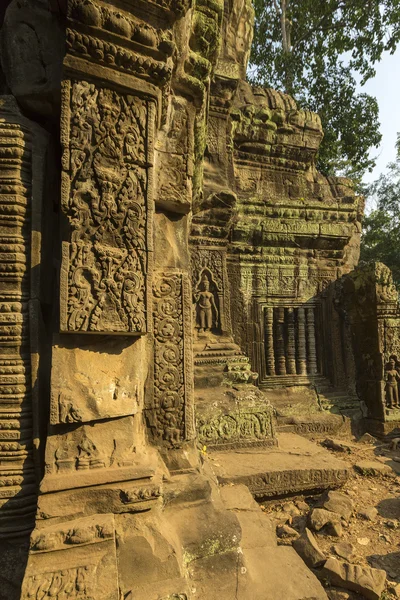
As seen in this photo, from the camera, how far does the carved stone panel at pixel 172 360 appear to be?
2.09 meters

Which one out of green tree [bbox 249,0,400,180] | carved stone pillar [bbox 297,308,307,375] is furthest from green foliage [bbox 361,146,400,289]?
carved stone pillar [bbox 297,308,307,375]

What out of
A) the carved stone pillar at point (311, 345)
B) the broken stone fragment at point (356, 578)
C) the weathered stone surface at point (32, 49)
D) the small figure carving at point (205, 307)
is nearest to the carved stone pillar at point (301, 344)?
the carved stone pillar at point (311, 345)

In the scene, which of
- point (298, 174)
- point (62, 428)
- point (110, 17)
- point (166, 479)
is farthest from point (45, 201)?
point (298, 174)

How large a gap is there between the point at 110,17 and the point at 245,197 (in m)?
5.01

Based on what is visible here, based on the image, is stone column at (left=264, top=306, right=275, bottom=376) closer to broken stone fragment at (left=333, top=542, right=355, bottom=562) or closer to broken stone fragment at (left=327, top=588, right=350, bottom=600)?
broken stone fragment at (left=333, top=542, right=355, bottom=562)

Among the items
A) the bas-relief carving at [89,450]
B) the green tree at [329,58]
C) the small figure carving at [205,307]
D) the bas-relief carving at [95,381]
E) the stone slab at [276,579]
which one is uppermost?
the green tree at [329,58]

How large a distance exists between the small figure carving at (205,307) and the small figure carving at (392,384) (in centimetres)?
319

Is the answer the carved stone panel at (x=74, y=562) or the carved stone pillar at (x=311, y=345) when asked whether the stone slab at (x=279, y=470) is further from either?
the carved stone pillar at (x=311, y=345)

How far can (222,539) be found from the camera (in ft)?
5.60

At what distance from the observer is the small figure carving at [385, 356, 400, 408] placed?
5.99m

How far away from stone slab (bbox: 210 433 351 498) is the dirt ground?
0.60 ft

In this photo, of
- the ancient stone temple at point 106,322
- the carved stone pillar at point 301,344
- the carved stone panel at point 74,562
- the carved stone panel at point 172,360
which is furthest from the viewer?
the carved stone pillar at point 301,344

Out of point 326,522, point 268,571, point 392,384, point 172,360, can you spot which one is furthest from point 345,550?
point 392,384

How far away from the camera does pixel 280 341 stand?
6.48 meters
